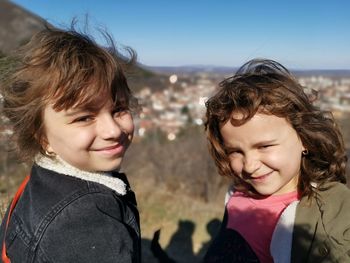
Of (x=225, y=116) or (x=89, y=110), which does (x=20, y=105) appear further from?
(x=225, y=116)

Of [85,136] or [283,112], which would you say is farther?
[283,112]

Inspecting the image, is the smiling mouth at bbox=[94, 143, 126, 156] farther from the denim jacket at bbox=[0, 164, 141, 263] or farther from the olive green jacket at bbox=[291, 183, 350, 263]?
the olive green jacket at bbox=[291, 183, 350, 263]

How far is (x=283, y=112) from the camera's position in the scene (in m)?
1.70

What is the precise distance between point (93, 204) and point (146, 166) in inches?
378

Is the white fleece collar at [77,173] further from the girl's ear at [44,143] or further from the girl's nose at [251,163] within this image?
the girl's nose at [251,163]

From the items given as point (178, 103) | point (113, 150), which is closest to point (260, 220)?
point (113, 150)

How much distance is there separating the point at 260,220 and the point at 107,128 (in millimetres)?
908

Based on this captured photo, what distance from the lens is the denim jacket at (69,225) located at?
1.15 metres

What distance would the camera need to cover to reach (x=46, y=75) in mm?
1315

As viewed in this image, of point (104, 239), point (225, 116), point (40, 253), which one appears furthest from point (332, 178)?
point (40, 253)

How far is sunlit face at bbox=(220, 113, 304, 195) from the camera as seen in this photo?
5.47 feet

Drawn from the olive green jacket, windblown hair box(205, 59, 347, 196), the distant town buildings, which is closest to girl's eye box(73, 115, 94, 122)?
windblown hair box(205, 59, 347, 196)

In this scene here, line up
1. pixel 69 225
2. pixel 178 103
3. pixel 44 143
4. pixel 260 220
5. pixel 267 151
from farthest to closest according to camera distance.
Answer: pixel 178 103, pixel 260 220, pixel 267 151, pixel 44 143, pixel 69 225

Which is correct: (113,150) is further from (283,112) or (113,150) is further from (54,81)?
(283,112)
